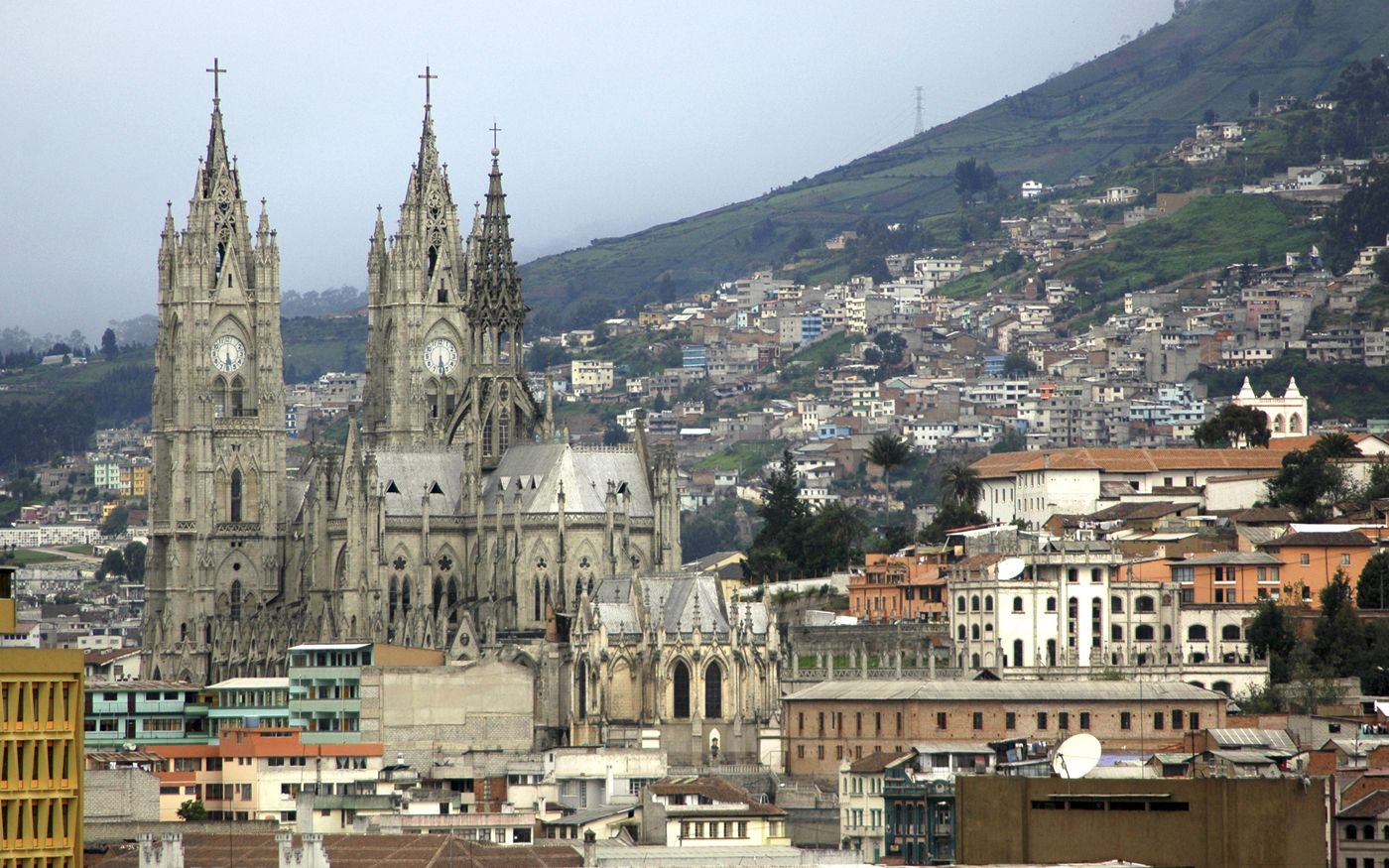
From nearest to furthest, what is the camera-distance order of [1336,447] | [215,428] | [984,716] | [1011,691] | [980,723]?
[980,723] < [984,716] < [1011,691] < [215,428] < [1336,447]

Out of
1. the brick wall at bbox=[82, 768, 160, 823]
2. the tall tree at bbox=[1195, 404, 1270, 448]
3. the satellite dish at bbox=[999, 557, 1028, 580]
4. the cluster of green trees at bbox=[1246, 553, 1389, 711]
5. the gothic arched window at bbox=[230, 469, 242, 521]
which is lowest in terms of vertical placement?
the brick wall at bbox=[82, 768, 160, 823]

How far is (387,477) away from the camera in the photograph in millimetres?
147250

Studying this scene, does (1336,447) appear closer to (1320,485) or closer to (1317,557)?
(1320,485)

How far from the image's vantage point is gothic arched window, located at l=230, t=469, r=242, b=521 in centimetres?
15425

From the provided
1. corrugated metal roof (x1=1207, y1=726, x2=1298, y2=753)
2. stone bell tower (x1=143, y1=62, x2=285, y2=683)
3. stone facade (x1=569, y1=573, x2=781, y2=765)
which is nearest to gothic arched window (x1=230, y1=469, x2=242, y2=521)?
stone bell tower (x1=143, y1=62, x2=285, y2=683)

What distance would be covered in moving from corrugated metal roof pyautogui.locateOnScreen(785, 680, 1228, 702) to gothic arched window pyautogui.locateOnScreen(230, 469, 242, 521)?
35.4 meters

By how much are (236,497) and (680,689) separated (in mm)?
32180

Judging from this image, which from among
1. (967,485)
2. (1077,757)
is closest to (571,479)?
(967,485)

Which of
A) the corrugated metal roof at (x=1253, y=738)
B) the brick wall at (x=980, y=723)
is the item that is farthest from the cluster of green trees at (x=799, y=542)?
the corrugated metal roof at (x=1253, y=738)

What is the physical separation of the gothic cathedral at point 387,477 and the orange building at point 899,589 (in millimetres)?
9492

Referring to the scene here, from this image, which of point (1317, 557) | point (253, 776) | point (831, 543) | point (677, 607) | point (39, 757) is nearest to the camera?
point (39, 757)

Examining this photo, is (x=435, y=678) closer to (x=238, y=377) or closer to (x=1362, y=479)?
(x=238, y=377)

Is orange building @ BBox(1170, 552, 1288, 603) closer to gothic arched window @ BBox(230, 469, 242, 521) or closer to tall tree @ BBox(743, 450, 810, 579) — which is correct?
tall tree @ BBox(743, 450, 810, 579)

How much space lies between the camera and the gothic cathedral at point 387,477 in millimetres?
142625
